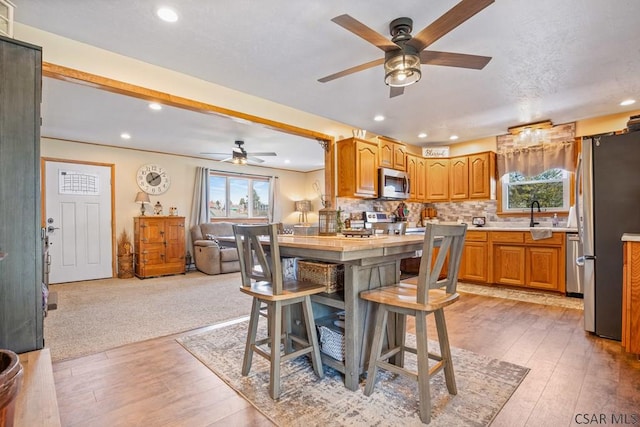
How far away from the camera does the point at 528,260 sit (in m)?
4.34

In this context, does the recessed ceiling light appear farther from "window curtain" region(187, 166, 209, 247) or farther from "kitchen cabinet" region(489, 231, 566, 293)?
"window curtain" region(187, 166, 209, 247)

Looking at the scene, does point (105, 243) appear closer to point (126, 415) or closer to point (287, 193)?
point (287, 193)

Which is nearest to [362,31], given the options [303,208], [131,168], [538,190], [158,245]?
[538,190]

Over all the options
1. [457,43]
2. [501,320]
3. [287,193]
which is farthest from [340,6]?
[287,193]

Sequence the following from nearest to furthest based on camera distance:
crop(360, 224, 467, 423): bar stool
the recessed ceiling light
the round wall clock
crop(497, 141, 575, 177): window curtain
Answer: crop(360, 224, 467, 423): bar stool, the recessed ceiling light, crop(497, 141, 575, 177): window curtain, the round wall clock

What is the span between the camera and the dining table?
1.74 m

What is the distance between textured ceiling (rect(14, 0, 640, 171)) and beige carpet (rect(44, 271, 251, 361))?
2.43 meters

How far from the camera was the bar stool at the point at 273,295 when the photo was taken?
5.86ft

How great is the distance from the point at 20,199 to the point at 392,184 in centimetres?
431

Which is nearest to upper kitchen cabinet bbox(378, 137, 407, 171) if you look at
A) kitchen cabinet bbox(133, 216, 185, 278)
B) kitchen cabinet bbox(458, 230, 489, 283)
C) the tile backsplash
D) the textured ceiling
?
the tile backsplash

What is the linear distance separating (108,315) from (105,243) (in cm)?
288

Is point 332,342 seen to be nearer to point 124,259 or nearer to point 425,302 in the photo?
point 425,302

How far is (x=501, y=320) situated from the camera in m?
3.16

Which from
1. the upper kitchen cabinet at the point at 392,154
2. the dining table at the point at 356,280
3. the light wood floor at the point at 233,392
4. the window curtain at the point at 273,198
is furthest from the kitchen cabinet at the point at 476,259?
the window curtain at the point at 273,198
